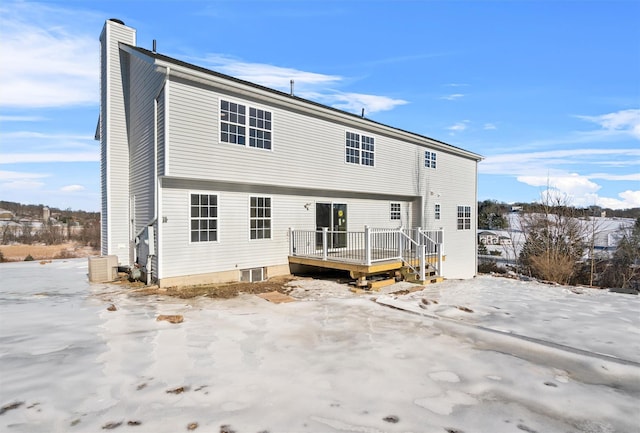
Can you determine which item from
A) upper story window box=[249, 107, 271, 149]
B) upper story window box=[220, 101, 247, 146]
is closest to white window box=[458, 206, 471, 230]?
upper story window box=[249, 107, 271, 149]

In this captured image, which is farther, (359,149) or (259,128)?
(359,149)

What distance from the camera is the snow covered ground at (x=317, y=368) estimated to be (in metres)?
3.06

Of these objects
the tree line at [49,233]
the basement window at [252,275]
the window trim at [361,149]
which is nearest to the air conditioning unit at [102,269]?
the basement window at [252,275]

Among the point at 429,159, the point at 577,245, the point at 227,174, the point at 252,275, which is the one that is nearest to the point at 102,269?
the point at 252,275

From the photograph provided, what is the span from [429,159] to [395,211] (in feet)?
11.9

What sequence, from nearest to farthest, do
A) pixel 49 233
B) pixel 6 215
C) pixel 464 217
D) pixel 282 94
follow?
pixel 282 94, pixel 464 217, pixel 49 233, pixel 6 215

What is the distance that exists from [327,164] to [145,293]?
7.50 metres

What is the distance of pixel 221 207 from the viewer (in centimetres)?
1023

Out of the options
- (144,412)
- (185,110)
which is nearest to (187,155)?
(185,110)

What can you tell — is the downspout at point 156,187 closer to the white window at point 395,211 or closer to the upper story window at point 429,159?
the white window at point 395,211

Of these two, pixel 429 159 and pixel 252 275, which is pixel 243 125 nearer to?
pixel 252 275

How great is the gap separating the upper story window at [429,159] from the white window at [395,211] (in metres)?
2.85

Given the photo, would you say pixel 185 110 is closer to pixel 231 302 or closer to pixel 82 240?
pixel 231 302

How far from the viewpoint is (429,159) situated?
56.8 feet
